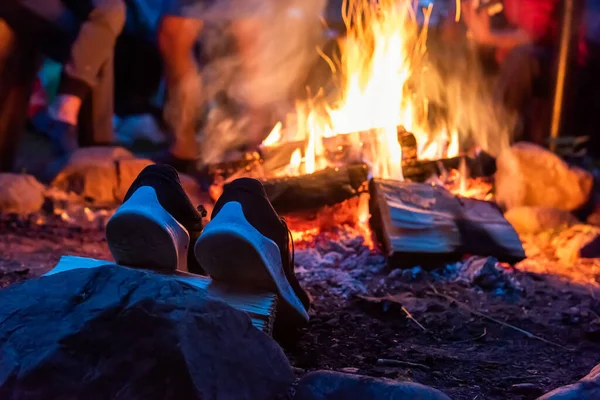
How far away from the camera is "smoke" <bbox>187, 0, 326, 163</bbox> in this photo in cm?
575

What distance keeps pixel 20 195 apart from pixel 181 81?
192 centimetres

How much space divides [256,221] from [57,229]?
A: 2.44m

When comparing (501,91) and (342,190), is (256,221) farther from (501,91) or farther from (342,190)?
(501,91)

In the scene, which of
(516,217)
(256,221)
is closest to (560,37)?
(516,217)

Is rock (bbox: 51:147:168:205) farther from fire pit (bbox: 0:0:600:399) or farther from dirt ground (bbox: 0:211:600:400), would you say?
dirt ground (bbox: 0:211:600:400)

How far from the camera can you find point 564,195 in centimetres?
440

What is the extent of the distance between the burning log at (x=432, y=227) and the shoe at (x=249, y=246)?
1.13 meters

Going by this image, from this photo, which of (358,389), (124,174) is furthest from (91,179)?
(358,389)

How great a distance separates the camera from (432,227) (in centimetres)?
313

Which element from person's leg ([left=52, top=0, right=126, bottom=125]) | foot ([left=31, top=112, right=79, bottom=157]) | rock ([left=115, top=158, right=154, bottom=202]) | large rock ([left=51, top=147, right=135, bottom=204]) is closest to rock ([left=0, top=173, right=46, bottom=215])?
large rock ([left=51, top=147, right=135, bottom=204])

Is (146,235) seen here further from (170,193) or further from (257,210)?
(257,210)

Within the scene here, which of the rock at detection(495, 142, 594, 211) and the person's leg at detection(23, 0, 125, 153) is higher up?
the person's leg at detection(23, 0, 125, 153)

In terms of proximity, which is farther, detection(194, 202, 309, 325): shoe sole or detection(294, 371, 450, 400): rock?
detection(194, 202, 309, 325): shoe sole

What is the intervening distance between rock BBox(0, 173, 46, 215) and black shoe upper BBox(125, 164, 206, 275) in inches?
104
